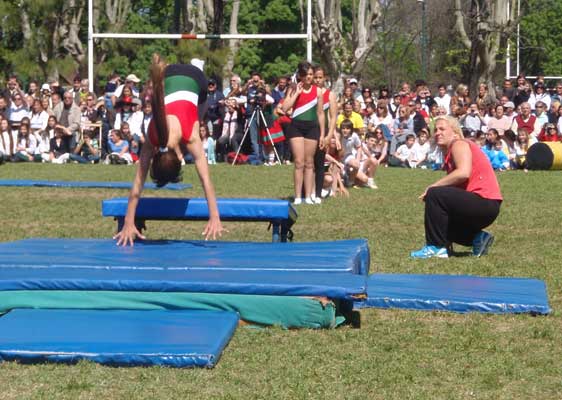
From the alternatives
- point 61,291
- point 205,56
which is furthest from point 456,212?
point 205,56

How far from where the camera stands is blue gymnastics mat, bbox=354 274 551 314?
6.45 metres

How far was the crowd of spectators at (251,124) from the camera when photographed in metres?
20.8

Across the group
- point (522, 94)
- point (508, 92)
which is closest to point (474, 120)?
point (522, 94)

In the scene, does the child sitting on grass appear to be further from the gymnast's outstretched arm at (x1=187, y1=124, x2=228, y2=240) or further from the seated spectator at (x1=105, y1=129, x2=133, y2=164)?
the gymnast's outstretched arm at (x1=187, y1=124, x2=228, y2=240)

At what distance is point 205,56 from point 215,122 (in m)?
5.87

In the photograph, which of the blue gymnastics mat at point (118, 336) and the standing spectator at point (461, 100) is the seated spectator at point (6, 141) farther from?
the blue gymnastics mat at point (118, 336)

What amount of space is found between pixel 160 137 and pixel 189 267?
1361 mm

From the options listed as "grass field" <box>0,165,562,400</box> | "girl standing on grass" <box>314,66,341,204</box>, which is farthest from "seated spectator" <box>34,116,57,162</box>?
"grass field" <box>0,165,562,400</box>

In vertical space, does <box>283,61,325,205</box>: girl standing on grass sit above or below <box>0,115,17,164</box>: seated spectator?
above

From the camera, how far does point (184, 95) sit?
28.5 feet

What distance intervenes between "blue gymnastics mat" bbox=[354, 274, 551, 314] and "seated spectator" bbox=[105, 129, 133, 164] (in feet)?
47.7

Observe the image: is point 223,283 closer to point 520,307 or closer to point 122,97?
point 520,307

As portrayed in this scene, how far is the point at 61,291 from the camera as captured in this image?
608cm

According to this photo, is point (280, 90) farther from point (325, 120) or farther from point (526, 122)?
point (325, 120)
